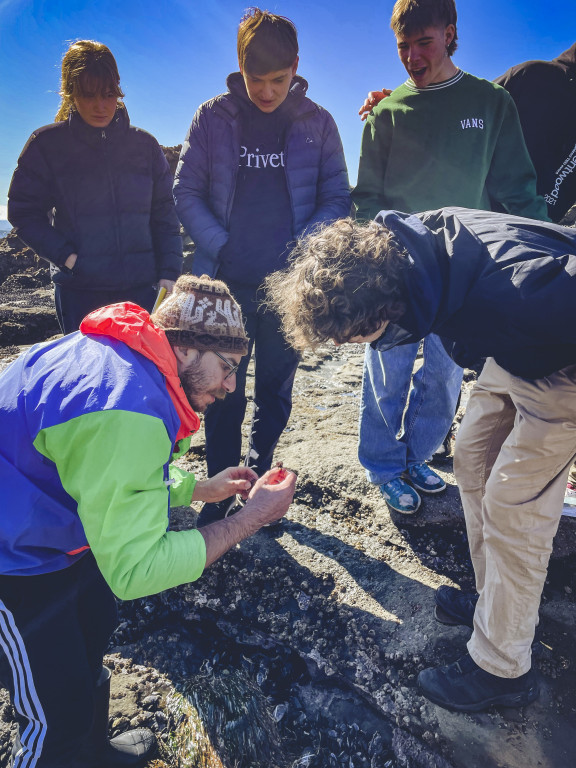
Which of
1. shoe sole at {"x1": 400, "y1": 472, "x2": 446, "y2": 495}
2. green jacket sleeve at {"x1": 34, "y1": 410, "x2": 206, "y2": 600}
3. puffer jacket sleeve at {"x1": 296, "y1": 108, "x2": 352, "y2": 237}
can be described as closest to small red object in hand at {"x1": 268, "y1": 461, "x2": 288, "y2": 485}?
green jacket sleeve at {"x1": 34, "y1": 410, "x2": 206, "y2": 600}

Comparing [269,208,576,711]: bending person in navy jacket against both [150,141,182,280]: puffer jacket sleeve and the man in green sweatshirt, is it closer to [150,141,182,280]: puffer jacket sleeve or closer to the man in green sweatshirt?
the man in green sweatshirt

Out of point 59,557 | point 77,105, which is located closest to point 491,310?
point 59,557

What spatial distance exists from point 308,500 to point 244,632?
864mm

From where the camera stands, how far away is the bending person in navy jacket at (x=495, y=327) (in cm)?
134

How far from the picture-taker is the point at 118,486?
115cm

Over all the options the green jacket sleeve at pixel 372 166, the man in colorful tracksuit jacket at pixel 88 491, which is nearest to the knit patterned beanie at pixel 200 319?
the man in colorful tracksuit jacket at pixel 88 491

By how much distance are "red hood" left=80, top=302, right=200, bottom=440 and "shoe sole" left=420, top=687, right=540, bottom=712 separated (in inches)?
54.6

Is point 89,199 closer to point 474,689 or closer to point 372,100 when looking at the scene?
point 372,100

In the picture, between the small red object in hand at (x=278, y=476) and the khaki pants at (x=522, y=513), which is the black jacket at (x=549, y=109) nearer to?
the khaki pants at (x=522, y=513)

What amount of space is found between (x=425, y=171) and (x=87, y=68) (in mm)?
1821

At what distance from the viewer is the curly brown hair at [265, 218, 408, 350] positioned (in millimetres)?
1440

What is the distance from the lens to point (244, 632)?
2.09 meters

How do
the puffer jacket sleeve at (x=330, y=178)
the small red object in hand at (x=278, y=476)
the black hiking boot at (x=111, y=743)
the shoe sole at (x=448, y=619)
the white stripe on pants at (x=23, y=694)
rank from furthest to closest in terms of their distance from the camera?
the puffer jacket sleeve at (x=330, y=178), the shoe sole at (x=448, y=619), the small red object in hand at (x=278, y=476), the black hiking boot at (x=111, y=743), the white stripe on pants at (x=23, y=694)

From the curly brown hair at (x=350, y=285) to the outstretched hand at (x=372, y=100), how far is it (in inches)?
63.6
